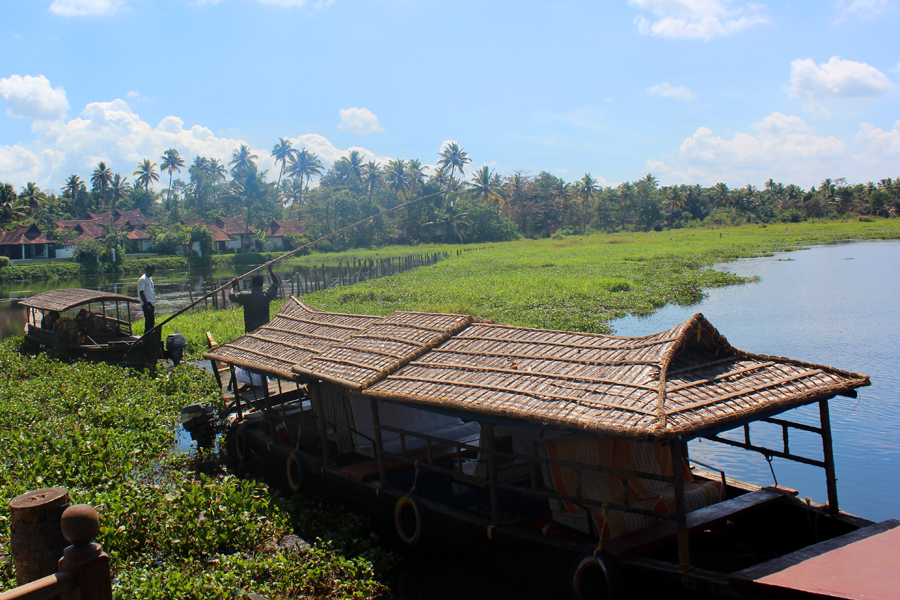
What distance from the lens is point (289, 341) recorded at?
7.77 metres

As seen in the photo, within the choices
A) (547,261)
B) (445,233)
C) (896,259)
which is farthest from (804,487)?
(445,233)

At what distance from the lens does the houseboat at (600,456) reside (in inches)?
149

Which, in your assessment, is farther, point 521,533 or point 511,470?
point 511,470

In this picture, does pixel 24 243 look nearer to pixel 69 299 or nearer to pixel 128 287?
pixel 128 287

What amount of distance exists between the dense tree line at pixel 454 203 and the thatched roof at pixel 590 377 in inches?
1964

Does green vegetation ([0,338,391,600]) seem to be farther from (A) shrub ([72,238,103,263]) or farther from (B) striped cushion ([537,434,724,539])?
(A) shrub ([72,238,103,263])

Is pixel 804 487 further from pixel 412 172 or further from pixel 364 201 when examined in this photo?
pixel 412 172

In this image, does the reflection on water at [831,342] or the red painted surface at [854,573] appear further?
the reflection on water at [831,342]

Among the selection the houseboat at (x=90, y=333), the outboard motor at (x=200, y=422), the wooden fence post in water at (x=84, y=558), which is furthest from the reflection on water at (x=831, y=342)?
the houseboat at (x=90, y=333)

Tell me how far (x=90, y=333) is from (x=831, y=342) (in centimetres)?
1685

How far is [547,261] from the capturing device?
34.4 meters

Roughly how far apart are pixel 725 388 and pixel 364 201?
181 ft

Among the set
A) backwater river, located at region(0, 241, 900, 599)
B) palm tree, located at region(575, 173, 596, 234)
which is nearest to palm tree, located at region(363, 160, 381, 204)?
palm tree, located at region(575, 173, 596, 234)

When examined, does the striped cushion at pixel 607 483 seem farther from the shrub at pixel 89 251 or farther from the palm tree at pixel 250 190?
the palm tree at pixel 250 190
